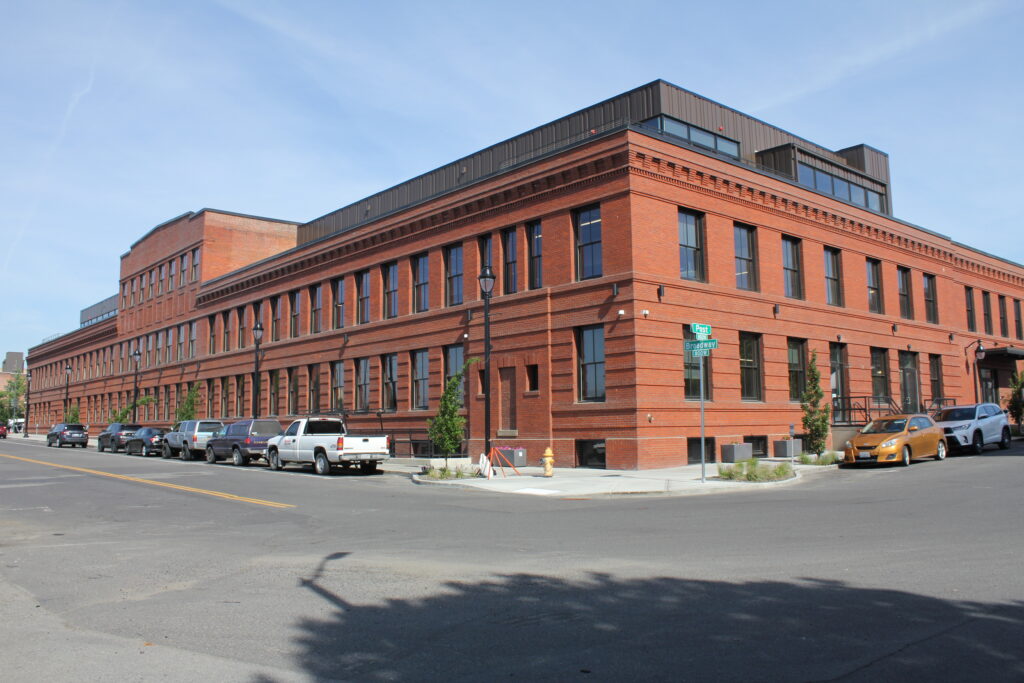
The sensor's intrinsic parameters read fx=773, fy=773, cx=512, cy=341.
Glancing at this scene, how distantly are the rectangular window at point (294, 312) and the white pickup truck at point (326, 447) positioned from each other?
601 inches

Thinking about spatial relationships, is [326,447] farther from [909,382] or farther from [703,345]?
[909,382]

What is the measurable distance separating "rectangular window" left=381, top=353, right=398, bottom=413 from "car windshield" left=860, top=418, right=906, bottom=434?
743 inches

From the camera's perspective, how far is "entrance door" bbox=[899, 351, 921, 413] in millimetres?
34406

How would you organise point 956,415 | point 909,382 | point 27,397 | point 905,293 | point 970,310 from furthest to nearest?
point 27,397 → point 970,310 → point 905,293 → point 909,382 → point 956,415

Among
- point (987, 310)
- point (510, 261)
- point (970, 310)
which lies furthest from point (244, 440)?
point (987, 310)

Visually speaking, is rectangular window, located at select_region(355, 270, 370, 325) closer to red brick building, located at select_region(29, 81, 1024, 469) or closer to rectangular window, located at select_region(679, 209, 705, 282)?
red brick building, located at select_region(29, 81, 1024, 469)

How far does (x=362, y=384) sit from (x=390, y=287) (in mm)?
4901

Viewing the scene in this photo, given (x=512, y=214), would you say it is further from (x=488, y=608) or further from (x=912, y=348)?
(x=488, y=608)

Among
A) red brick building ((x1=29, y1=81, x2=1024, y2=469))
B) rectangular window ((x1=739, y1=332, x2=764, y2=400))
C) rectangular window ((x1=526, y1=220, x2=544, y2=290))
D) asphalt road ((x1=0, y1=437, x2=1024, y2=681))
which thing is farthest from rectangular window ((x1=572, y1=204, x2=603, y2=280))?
asphalt road ((x1=0, y1=437, x2=1024, y2=681))

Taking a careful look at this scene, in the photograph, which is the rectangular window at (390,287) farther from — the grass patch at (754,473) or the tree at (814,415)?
the grass patch at (754,473)

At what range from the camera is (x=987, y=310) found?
4216 centimetres

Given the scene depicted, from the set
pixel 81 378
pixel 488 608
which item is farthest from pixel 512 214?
pixel 81 378

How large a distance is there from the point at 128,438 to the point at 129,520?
108 ft

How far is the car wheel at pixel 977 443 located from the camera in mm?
25922
